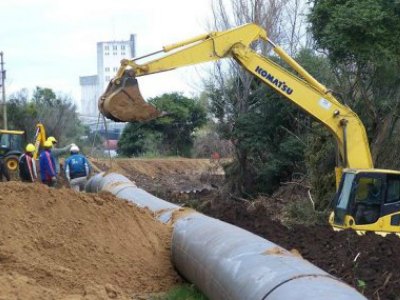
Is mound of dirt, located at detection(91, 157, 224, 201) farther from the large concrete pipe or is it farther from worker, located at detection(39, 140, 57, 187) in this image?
the large concrete pipe

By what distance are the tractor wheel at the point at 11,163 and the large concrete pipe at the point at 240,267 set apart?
16256 millimetres

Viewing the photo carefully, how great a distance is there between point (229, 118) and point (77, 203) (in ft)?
59.6

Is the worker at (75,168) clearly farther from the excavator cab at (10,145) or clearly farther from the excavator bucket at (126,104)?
the excavator cab at (10,145)

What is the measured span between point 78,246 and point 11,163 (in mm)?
17163

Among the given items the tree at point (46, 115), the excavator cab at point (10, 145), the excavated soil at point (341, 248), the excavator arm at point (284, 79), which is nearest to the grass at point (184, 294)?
the excavated soil at point (341, 248)

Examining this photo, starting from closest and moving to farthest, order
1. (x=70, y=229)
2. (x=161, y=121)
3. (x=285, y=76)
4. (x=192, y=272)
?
(x=192, y=272), (x=70, y=229), (x=285, y=76), (x=161, y=121)

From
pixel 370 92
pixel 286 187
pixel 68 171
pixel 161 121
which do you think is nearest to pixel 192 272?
pixel 68 171

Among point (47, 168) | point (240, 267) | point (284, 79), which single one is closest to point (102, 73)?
point (47, 168)

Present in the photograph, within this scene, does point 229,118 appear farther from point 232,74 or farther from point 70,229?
point 70,229

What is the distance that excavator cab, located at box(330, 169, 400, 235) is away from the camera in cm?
1138

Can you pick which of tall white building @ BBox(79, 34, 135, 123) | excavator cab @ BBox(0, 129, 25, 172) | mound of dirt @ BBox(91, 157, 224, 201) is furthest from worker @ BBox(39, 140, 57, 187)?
tall white building @ BBox(79, 34, 135, 123)

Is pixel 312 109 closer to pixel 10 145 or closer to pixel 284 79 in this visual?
pixel 284 79

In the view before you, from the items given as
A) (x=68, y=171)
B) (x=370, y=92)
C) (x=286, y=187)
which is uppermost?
(x=370, y=92)

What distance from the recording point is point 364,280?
7.82m
